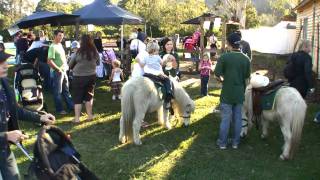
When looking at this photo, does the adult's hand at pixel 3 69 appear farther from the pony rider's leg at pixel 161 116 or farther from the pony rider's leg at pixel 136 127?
the pony rider's leg at pixel 161 116

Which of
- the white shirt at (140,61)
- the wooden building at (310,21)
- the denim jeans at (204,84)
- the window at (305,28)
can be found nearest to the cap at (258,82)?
the white shirt at (140,61)

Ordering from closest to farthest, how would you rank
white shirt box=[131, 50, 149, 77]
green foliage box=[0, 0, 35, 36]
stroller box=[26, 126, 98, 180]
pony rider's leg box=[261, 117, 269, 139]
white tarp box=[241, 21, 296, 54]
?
stroller box=[26, 126, 98, 180], pony rider's leg box=[261, 117, 269, 139], white shirt box=[131, 50, 149, 77], white tarp box=[241, 21, 296, 54], green foliage box=[0, 0, 35, 36]

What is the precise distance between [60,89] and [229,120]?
13.0ft

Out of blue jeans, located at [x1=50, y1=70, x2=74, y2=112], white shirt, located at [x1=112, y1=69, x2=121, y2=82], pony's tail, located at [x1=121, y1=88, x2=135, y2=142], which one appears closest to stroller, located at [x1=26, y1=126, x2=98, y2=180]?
pony's tail, located at [x1=121, y1=88, x2=135, y2=142]

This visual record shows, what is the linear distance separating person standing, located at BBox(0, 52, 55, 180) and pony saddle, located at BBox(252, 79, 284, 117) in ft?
13.7

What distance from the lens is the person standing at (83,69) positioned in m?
7.98

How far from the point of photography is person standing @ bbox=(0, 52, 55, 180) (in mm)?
3204

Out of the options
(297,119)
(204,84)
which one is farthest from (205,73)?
(297,119)

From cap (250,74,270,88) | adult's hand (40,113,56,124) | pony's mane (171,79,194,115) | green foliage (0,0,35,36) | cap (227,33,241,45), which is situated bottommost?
pony's mane (171,79,194,115)

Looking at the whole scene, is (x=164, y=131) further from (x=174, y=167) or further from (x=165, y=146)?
(x=174, y=167)

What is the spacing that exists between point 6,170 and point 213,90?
31.3ft

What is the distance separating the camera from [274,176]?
18.8ft

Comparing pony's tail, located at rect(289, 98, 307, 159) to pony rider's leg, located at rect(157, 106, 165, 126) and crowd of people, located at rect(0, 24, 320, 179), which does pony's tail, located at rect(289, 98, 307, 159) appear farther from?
pony rider's leg, located at rect(157, 106, 165, 126)

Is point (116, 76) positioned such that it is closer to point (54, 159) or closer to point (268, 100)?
point (268, 100)
